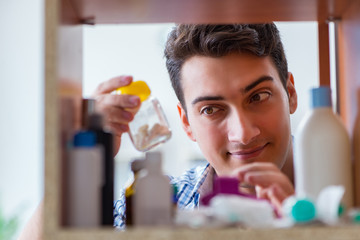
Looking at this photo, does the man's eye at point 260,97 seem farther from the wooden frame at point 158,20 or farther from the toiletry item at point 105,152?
the toiletry item at point 105,152

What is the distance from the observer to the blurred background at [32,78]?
141 inches

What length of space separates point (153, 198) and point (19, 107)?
11.7 ft

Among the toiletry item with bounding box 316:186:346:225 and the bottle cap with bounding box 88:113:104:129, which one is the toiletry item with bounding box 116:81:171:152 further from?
the toiletry item with bounding box 316:186:346:225

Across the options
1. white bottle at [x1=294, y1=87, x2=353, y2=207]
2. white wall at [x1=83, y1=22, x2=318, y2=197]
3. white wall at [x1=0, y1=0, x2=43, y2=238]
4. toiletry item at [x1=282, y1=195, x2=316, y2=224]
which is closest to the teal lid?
toiletry item at [x1=282, y1=195, x2=316, y2=224]

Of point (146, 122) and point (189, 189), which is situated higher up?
point (146, 122)

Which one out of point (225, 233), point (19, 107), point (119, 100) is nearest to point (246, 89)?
point (119, 100)

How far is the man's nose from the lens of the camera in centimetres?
138

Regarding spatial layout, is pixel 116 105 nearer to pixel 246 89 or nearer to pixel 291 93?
pixel 246 89

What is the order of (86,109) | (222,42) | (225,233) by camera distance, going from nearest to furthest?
(225,233) → (86,109) → (222,42)

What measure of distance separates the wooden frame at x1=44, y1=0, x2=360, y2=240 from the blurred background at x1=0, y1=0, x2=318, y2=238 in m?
2.25

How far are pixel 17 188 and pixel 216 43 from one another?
9.93ft

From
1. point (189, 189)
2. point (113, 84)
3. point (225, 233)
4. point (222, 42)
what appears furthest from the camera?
point (189, 189)

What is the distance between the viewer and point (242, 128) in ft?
4.51

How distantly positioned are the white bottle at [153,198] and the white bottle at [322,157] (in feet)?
0.71
